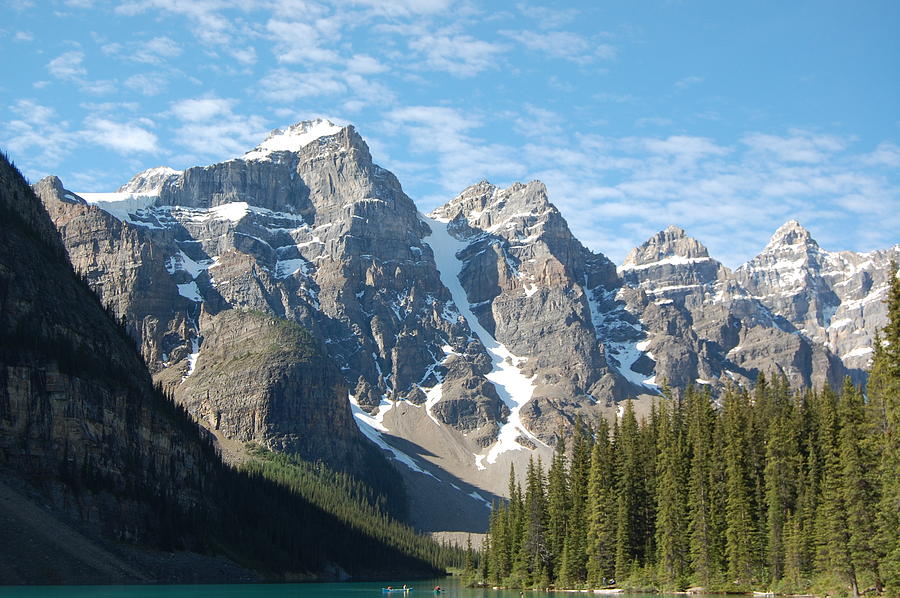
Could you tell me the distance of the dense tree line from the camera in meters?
82.8

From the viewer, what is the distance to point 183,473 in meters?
172

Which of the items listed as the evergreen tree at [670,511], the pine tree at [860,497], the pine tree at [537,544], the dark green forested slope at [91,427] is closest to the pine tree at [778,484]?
the evergreen tree at [670,511]

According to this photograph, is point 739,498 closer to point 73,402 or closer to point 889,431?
point 889,431

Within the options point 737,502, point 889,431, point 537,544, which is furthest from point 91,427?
point 889,431

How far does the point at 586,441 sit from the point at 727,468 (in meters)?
39.1

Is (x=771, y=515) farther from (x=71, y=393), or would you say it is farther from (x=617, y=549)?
(x=71, y=393)

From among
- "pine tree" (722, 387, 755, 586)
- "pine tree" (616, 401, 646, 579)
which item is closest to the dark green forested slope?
"pine tree" (616, 401, 646, 579)

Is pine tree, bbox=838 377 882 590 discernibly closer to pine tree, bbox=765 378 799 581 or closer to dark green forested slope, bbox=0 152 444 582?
pine tree, bbox=765 378 799 581

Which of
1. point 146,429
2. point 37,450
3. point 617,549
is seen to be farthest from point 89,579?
point 617,549

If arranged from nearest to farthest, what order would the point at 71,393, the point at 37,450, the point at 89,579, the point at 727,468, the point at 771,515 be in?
the point at 771,515 → the point at 727,468 → the point at 89,579 → the point at 37,450 → the point at 71,393

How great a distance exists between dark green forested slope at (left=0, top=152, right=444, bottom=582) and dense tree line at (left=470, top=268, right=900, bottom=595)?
5380 centimetres

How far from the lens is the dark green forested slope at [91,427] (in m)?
137

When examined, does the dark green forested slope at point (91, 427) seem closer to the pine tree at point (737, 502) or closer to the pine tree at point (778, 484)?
the pine tree at point (737, 502)

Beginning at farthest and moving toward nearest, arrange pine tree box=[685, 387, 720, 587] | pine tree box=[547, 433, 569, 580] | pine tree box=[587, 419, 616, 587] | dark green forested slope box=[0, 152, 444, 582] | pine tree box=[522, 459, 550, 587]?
1. pine tree box=[522, 459, 550, 587]
2. pine tree box=[547, 433, 569, 580]
3. dark green forested slope box=[0, 152, 444, 582]
4. pine tree box=[587, 419, 616, 587]
5. pine tree box=[685, 387, 720, 587]
